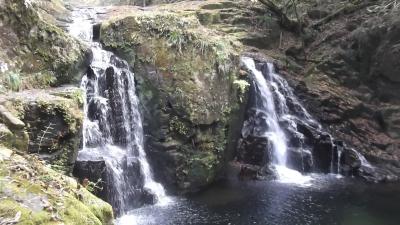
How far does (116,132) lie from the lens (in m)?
13.4

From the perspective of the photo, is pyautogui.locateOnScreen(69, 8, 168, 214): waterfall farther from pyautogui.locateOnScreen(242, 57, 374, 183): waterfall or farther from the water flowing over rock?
pyautogui.locateOnScreen(242, 57, 374, 183): waterfall

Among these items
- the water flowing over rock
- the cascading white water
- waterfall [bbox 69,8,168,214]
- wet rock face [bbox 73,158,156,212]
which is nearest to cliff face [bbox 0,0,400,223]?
waterfall [bbox 69,8,168,214]

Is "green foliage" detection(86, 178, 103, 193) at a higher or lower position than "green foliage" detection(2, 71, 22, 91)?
lower

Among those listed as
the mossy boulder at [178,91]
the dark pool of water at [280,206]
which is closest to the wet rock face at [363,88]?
the dark pool of water at [280,206]

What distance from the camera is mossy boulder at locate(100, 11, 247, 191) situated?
14148mm

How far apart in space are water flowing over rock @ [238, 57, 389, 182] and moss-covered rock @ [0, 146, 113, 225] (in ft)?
41.0

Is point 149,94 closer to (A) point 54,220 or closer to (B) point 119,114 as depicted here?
(B) point 119,114

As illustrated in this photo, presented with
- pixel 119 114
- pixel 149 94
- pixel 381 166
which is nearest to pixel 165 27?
pixel 149 94

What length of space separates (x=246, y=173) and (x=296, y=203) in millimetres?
3038

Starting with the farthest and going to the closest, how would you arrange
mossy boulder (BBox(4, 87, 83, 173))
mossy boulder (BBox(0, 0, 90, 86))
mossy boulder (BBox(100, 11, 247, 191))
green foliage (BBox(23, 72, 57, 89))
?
mossy boulder (BBox(100, 11, 247, 191)) < green foliage (BBox(23, 72, 57, 89)) < mossy boulder (BBox(0, 0, 90, 86)) < mossy boulder (BBox(4, 87, 83, 173))

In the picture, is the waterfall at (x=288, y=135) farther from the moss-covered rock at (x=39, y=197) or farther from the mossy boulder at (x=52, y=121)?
the moss-covered rock at (x=39, y=197)

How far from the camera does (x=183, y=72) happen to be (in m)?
14.6

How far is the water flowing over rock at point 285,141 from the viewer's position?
16922 millimetres

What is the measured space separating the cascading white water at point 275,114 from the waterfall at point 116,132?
18.0 feet
